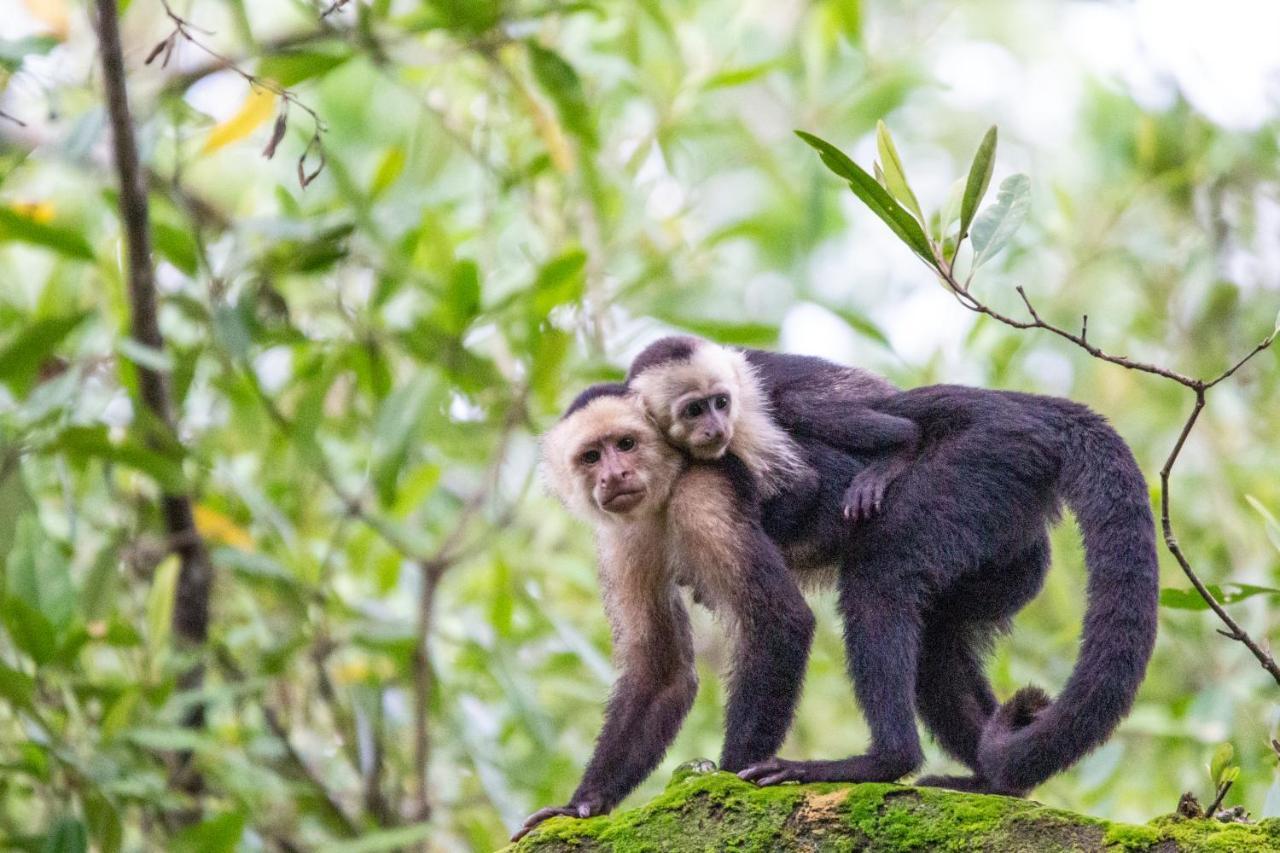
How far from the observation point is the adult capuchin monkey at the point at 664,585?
3.52 m

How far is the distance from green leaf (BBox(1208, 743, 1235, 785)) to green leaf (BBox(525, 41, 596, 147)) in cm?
317

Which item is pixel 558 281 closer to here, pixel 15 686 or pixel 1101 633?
pixel 15 686

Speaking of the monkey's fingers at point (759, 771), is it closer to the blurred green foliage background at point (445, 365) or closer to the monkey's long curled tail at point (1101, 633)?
the monkey's long curled tail at point (1101, 633)

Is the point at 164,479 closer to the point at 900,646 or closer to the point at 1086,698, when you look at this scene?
the point at 900,646

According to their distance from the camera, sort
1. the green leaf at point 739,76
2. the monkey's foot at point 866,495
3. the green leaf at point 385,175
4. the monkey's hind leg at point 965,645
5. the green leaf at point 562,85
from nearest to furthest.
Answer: the monkey's foot at point 866,495, the monkey's hind leg at point 965,645, the green leaf at point 562,85, the green leaf at point 385,175, the green leaf at point 739,76

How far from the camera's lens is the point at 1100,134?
22.7ft

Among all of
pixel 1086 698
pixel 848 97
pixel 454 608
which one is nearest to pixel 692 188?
pixel 848 97

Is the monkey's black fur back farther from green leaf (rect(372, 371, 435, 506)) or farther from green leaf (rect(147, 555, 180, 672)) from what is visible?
green leaf (rect(147, 555, 180, 672))

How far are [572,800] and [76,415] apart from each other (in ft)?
7.23

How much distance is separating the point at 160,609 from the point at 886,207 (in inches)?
124

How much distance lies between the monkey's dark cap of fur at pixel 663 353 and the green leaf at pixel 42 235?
73.2 inches

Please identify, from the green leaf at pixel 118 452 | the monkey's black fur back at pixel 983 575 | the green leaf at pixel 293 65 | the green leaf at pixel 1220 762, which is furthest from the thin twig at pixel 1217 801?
the green leaf at pixel 293 65

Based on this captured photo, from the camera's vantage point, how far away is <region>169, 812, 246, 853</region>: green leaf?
4.27m

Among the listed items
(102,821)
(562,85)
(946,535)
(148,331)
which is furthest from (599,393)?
(102,821)
